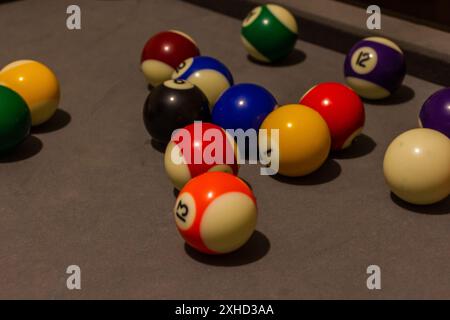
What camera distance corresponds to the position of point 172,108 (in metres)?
3.52

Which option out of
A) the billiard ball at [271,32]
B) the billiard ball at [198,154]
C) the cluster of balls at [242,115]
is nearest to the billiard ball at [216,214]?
the cluster of balls at [242,115]

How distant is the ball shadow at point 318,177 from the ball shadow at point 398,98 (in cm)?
82

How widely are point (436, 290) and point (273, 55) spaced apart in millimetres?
2433

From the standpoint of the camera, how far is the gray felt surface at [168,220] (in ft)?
8.70

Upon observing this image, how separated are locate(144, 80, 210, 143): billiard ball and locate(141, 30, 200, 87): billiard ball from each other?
65 centimetres

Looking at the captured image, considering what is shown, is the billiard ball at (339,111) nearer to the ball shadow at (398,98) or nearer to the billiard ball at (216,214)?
the ball shadow at (398,98)

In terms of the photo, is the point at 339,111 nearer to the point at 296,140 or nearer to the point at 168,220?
the point at 296,140

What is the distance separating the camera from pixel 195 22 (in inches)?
215

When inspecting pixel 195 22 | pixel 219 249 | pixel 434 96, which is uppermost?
pixel 434 96

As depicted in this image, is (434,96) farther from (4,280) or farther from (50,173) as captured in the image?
(4,280)

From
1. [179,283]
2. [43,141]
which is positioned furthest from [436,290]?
[43,141]

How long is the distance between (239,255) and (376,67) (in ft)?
5.60

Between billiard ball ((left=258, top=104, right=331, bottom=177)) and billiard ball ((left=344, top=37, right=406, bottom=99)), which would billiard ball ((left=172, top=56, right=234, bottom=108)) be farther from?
billiard ball ((left=344, top=37, right=406, bottom=99))

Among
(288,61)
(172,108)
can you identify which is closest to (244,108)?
(172,108)
